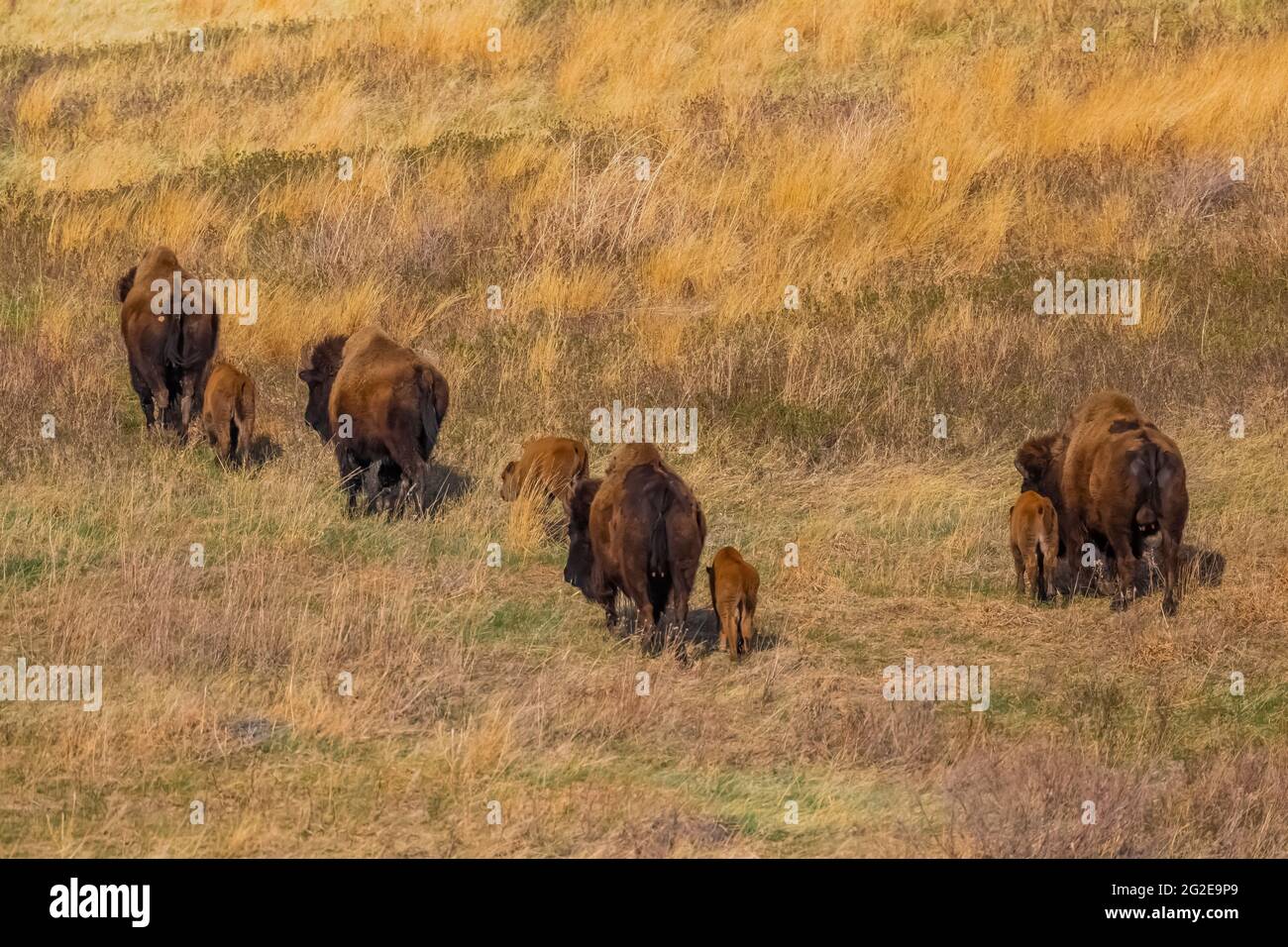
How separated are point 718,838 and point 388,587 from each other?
376 cm

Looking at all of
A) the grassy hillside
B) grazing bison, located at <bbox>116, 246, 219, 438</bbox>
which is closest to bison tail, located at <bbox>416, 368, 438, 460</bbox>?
the grassy hillside

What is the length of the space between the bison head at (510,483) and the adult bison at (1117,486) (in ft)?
10.4

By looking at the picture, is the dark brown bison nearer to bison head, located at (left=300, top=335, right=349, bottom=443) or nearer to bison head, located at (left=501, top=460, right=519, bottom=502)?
bison head, located at (left=501, top=460, right=519, bottom=502)

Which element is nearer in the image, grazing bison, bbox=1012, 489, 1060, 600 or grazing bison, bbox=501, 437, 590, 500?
grazing bison, bbox=1012, 489, 1060, 600

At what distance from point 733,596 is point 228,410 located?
4779 mm

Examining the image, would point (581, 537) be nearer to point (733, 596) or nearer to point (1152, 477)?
point (733, 596)

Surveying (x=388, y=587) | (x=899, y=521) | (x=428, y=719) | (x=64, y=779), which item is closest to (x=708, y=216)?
(x=899, y=521)

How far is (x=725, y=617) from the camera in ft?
33.3

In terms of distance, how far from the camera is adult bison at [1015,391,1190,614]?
10820mm

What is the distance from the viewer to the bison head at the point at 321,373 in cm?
1331

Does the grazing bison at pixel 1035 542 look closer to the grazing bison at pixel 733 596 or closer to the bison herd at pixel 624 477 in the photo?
the bison herd at pixel 624 477

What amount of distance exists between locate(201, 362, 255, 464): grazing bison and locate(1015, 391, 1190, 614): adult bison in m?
5.20

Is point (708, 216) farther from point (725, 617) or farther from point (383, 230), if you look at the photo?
point (725, 617)

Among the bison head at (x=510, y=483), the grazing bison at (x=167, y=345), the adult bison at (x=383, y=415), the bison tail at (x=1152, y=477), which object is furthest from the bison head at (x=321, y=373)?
the bison tail at (x=1152, y=477)
